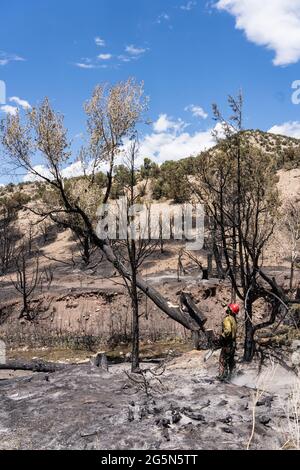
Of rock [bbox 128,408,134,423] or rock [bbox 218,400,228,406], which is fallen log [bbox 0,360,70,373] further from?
rock [bbox 218,400,228,406]

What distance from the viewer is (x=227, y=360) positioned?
10.4m

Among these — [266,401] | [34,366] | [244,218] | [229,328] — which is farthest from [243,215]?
[34,366]

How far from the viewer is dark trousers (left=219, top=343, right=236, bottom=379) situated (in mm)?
10312

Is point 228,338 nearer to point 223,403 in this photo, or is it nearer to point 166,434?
point 223,403

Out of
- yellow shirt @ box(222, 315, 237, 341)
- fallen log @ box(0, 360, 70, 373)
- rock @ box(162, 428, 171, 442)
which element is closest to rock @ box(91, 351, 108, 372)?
fallen log @ box(0, 360, 70, 373)

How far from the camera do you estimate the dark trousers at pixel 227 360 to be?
10312 millimetres

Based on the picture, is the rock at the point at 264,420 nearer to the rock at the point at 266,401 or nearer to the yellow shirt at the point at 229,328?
the rock at the point at 266,401

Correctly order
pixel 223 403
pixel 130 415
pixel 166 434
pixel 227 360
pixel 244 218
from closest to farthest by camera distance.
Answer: pixel 166 434 → pixel 130 415 → pixel 223 403 → pixel 227 360 → pixel 244 218

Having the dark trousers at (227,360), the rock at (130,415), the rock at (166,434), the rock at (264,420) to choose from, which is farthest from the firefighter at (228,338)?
the rock at (166,434)

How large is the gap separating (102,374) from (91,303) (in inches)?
472
